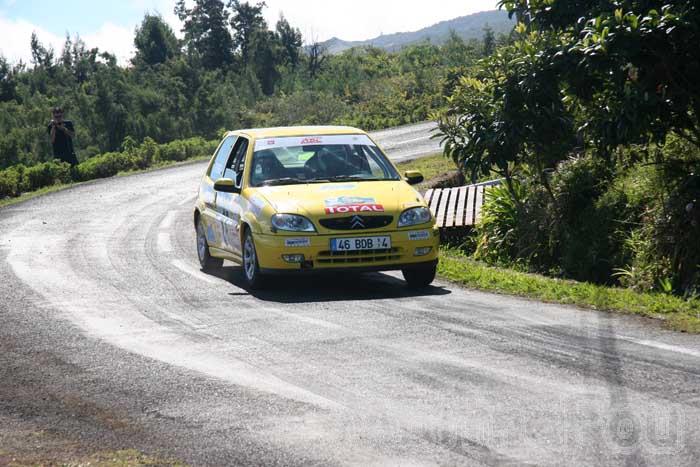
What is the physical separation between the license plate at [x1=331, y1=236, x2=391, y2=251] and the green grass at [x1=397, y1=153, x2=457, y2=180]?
10.7m

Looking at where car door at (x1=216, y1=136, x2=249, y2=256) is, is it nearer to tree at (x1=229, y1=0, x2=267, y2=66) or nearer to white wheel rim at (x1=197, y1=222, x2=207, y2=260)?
white wheel rim at (x1=197, y1=222, x2=207, y2=260)

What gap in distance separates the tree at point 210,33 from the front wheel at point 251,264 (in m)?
59.4

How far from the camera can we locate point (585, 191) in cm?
1388

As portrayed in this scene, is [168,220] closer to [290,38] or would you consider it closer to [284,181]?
[284,181]

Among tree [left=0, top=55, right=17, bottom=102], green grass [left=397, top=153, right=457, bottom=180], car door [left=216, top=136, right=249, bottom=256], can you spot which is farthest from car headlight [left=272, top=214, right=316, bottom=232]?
tree [left=0, top=55, right=17, bottom=102]

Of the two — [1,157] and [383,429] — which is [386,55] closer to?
[1,157]

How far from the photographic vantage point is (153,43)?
69000mm

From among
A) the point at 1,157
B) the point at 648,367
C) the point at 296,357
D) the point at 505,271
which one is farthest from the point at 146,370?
the point at 1,157

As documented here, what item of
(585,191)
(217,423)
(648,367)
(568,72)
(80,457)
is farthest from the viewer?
(585,191)

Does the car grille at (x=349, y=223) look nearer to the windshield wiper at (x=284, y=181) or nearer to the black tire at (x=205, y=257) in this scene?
the windshield wiper at (x=284, y=181)

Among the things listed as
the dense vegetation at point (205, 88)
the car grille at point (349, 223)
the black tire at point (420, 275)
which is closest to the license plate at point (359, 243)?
the car grille at point (349, 223)

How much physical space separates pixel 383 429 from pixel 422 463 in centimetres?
61

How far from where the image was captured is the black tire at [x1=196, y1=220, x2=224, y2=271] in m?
13.5

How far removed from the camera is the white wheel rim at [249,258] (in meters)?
11.4
